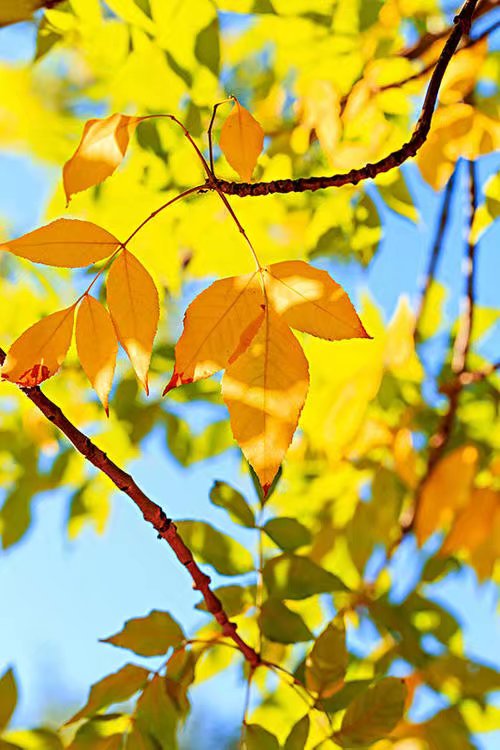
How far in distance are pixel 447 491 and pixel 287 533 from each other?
1.04ft

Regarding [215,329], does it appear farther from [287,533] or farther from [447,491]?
[447,491]

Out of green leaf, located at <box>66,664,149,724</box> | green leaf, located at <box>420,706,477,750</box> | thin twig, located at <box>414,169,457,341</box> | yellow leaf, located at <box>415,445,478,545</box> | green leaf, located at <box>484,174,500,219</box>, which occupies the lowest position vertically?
green leaf, located at <box>66,664,149,724</box>

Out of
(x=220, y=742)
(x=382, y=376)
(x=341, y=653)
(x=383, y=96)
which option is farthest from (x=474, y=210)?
(x=220, y=742)

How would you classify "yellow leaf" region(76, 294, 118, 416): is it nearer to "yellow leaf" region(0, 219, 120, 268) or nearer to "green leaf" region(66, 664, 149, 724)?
"yellow leaf" region(0, 219, 120, 268)

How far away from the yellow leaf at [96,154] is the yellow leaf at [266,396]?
0.49 feet

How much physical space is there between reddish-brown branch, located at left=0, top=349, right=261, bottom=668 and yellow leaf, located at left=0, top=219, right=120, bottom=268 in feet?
0.18

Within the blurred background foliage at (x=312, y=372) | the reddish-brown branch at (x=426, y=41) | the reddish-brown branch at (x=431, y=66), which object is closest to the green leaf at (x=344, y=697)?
the blurred background foliage at (x=312, y=372)

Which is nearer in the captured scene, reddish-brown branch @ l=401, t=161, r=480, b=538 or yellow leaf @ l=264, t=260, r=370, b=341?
yellow leaf @ l=264, t=260, r=370, b=341

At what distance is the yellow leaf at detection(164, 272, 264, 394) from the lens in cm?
41

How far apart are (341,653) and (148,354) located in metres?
0.26

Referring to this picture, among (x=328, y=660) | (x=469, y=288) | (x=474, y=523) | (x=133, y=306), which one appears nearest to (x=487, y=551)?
(x=474, y=523)

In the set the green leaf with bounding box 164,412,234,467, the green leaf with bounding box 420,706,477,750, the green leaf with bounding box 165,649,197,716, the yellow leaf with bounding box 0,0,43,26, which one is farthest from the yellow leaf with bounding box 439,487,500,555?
the yellow leaf with bounding box 0,0,43,26

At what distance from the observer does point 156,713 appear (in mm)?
581

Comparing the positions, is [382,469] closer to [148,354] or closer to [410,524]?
[410,524]
